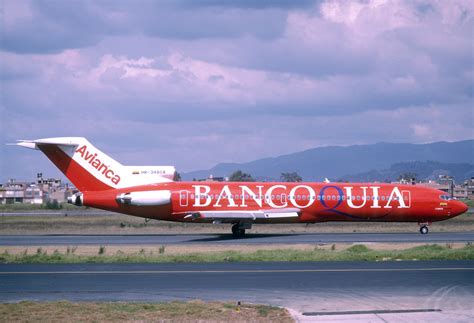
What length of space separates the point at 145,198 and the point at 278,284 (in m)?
22.3

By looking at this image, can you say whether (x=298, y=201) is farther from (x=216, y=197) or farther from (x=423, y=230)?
(x=423, y=230)

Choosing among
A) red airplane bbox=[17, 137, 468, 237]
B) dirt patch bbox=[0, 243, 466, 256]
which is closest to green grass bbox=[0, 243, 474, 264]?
dirt patch bbox=[0, 243, 466, 256]

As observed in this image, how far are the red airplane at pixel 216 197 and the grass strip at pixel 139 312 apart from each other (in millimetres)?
23734

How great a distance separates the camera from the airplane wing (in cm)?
3928

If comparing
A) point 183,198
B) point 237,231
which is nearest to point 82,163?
point 183,198

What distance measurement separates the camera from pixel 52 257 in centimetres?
2625

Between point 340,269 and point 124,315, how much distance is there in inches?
353

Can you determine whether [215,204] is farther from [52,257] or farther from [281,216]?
[52,257]

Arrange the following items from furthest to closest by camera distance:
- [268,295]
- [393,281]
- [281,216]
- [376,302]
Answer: [281,216]
[393,281]
[268,295]
[376,302]

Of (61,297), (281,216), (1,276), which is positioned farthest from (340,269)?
(281,216)

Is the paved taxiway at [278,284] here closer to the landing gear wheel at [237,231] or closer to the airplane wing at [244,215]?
the airplane wing at [244,215]

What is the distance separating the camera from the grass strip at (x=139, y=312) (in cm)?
1423

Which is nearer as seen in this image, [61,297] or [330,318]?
[330,318]

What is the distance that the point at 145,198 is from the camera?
40000 mm
